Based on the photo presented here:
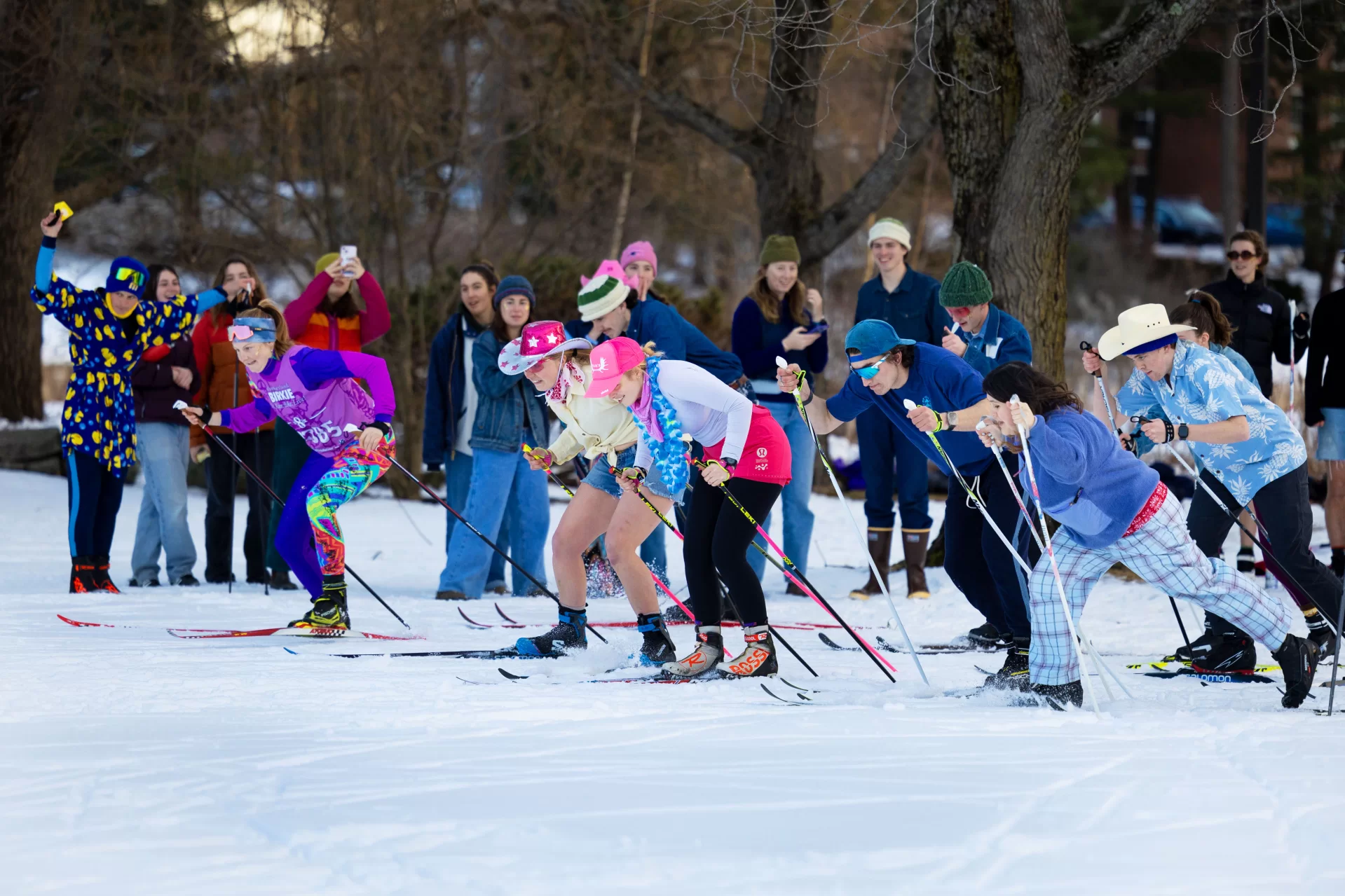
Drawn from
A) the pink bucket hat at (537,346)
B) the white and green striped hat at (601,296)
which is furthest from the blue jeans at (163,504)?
the pink bucket hat at (537,346)

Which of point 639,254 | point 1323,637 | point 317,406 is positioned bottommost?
point 1323,637

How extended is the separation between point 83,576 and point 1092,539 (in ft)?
18.3

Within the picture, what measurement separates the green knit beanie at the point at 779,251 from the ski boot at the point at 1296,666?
12.6 feet

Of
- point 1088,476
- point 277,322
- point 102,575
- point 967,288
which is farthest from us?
point 102,575

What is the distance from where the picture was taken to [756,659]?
5652 mm

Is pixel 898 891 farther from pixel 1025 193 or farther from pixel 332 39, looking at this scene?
pixel 332 39

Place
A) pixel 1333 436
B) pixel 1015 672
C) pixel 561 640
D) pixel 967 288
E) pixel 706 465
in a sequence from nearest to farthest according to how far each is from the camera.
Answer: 1. pixel 706 465
2. pixel 1015 672
3. pixel 561 640
4. pixel 967 288
5. pixel 1333 436

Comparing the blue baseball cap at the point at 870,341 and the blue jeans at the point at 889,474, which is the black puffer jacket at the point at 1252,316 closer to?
the blue jeans at the point at 889,474

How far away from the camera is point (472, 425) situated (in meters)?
8.29

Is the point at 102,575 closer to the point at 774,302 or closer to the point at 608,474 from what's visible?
the point at 608,474

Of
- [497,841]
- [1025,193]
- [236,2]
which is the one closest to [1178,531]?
[497,841]

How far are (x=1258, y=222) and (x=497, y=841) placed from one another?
8900mm

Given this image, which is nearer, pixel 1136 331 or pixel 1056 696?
pixel 1056 696

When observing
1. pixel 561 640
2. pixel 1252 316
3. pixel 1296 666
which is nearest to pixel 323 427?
pixel 561 640
